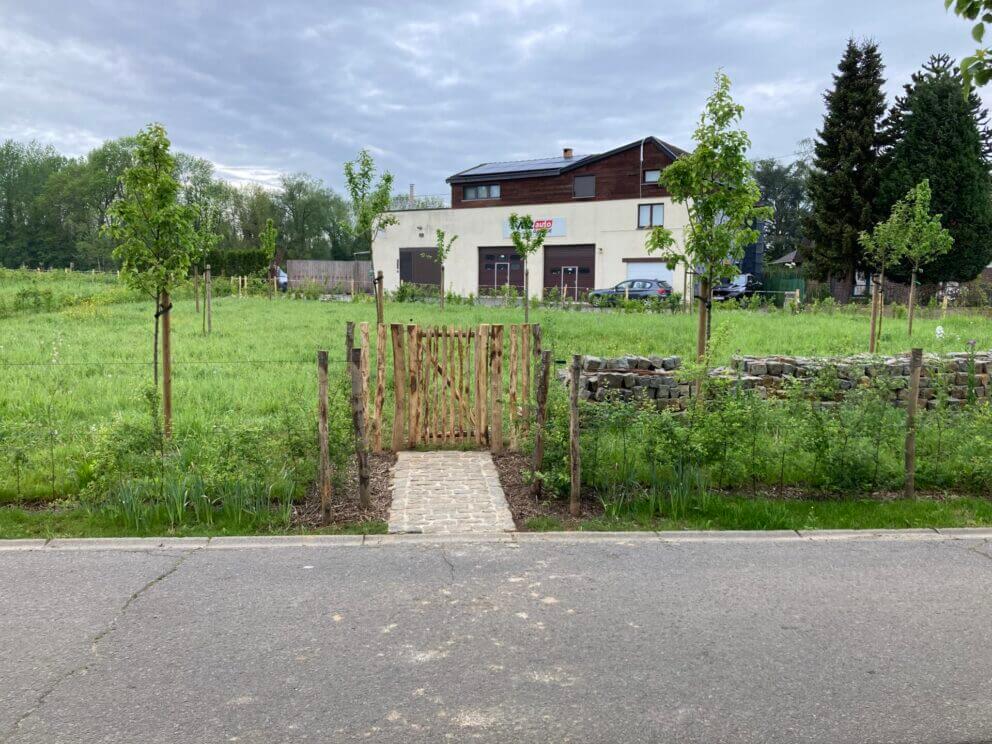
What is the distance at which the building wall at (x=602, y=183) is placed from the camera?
48.6 meters

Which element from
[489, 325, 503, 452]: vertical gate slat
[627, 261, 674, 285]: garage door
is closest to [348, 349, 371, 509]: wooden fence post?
[489, 325, 503, 452]: vertical gate slat

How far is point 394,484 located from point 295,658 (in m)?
3.91

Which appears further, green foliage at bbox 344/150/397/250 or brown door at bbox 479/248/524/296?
brown door at bbox 479/248/524/296

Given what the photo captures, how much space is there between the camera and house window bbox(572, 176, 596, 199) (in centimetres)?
5088

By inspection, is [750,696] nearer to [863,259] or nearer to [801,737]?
[801,737]

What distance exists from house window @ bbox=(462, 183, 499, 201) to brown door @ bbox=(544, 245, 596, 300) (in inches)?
225

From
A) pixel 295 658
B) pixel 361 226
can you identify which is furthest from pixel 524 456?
pixel 361 226

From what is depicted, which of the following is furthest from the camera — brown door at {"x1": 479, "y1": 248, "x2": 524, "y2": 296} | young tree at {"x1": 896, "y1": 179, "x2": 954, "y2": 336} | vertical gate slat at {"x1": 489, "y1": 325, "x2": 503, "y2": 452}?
brown door at {"x1": 479, "y1": 248, "x2": 524, "y2": 296}

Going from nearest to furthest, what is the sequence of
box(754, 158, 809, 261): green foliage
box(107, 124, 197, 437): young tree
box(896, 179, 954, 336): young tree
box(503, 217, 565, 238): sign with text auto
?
box(107, 124, 197, 437): young tree < box(896, 179, 954, 336): young tree < box(503, 217, 565, 238): sign with text auto < box(754, 158, 809, 261): green foliage

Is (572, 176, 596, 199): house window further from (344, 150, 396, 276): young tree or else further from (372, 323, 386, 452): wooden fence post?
(372, 323, 386, 452): wooden fence post

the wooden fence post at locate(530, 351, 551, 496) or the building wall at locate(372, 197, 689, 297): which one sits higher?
the building wall at locate(372, 197, 689, 297)

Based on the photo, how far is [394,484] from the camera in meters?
8.39

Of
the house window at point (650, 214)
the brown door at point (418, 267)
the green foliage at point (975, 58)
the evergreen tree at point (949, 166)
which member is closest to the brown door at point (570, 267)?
the house window at point (650, 214)

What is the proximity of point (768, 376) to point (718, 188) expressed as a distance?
3.93 m
